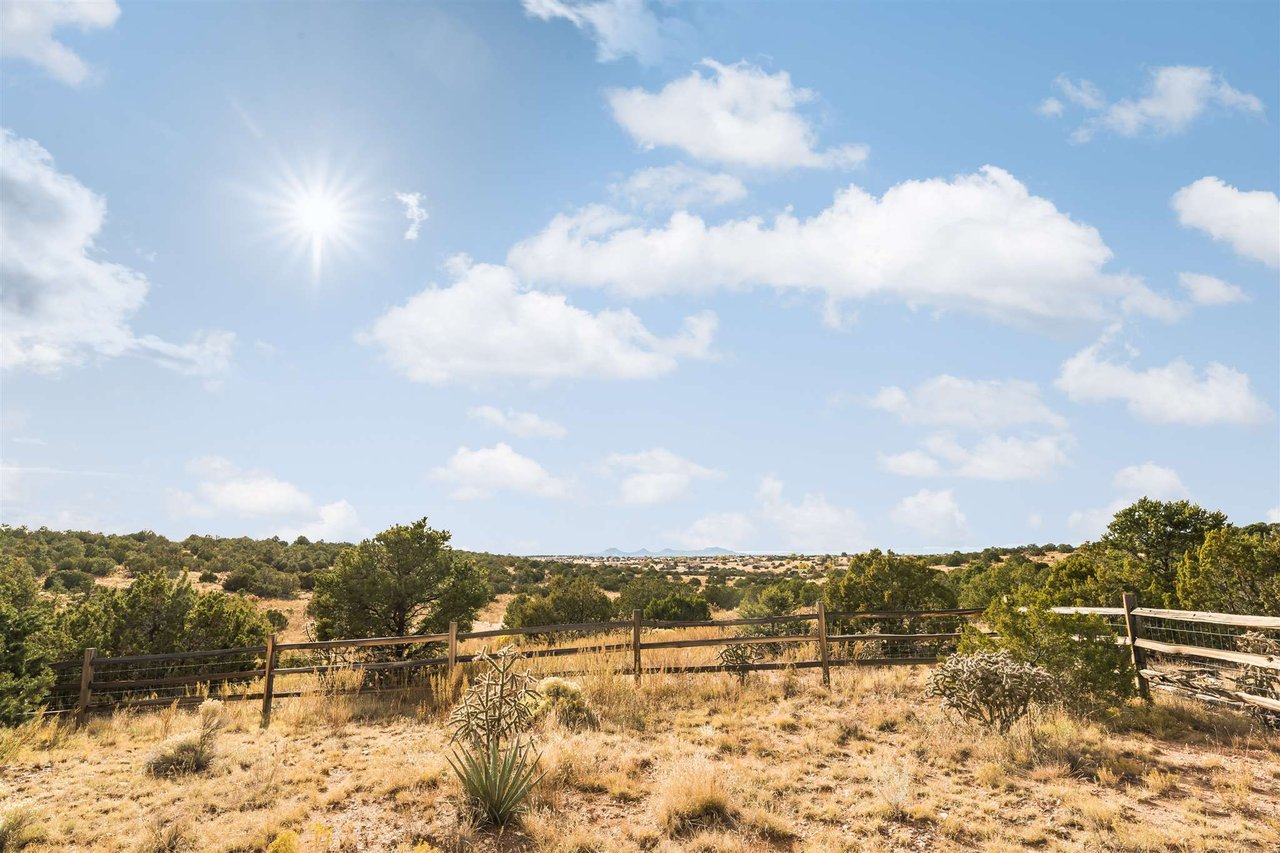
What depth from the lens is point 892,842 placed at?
23.4 ft

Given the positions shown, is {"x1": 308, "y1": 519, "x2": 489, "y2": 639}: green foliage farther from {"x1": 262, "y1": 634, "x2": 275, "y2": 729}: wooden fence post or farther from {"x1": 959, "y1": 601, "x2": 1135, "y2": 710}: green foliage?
{"x1": 959, "y1": 601, "x2": 1135, "y2": 710}: green foliage

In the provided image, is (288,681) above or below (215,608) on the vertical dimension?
below

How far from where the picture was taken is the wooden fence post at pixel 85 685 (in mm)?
13117

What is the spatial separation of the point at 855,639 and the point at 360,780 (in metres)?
10.2

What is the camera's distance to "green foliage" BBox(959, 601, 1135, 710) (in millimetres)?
10656

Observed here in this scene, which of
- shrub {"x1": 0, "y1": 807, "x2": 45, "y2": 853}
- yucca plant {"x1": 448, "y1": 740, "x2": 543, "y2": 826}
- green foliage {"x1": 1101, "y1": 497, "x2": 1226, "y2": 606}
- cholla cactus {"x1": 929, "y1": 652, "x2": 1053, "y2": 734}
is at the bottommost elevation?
shrub {"x1": 0, "y1": 807, "x2": 45, "y2": 853}

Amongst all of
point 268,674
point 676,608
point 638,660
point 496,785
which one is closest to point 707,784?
point 496,785

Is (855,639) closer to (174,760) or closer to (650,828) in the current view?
(650,828)

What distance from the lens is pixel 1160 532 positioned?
17.0 m

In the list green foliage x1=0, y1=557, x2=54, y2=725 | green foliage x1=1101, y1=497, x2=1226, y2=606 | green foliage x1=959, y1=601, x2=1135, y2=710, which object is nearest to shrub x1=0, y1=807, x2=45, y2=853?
green foliage x1=0, y1=557, x2=54, y2=725

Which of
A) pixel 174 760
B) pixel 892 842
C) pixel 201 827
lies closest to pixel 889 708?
pixel 892 842

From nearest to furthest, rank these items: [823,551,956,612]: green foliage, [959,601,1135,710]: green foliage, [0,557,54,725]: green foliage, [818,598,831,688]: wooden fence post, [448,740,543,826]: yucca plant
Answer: [448,740,543,826]: yucca plant < [959,601,1135,710]: green foliage < [0,557,54,725]: green foliage < [818,598,831,688]: wooden fence post < [823,551,956,612]: green foliage

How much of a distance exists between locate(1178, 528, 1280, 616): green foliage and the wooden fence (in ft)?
Result: 1.47

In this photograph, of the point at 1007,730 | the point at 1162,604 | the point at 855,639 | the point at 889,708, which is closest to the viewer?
the point at 1007,730
